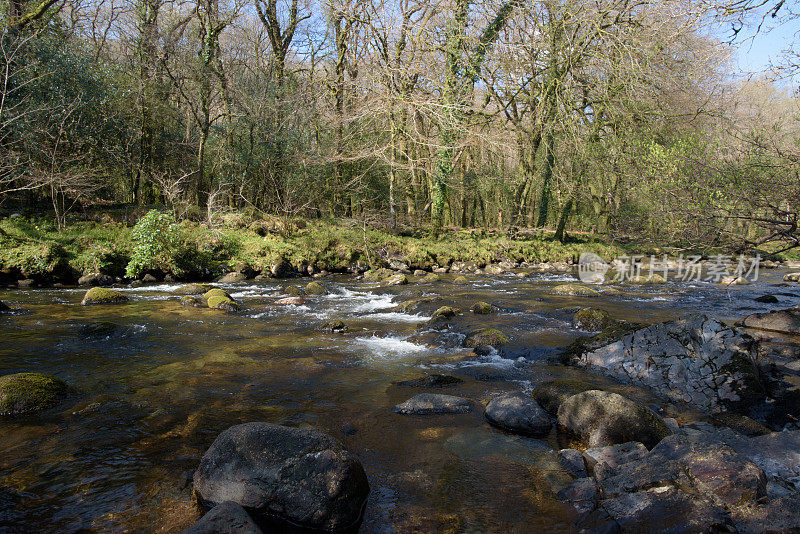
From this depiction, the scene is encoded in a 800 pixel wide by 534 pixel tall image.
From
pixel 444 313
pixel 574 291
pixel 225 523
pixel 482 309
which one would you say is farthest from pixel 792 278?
pixel 225 523

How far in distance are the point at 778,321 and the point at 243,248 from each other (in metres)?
14.7

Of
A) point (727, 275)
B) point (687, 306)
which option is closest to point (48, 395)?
point (687, 306)

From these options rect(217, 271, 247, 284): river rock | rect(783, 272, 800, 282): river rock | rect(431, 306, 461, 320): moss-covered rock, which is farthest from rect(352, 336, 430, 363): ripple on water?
rect(783, 272, 800, 282): river rock

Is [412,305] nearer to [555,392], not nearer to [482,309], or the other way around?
[482,309]

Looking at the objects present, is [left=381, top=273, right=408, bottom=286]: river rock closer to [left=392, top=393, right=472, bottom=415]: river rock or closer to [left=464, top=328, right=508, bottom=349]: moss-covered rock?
[left=464, top=328, right=508, bottom=349]: moss-covered rock

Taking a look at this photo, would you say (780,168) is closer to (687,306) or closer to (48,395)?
(687,306)

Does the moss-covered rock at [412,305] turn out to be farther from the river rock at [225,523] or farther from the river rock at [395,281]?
the river rock at [225,523]

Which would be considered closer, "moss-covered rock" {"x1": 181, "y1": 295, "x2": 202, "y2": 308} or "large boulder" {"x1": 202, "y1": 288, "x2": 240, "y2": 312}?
"large boulder" {"x1": 202, "y1": 288, "x2": 240, "y2": 312}

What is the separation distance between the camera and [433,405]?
16.1 ft

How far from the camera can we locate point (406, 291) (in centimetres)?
1296

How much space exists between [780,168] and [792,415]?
360 cm

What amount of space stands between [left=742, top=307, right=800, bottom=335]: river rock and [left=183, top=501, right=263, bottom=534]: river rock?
927 cm

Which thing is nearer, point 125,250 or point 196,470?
point 196,470

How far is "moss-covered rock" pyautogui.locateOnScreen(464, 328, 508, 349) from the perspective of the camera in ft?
24.1
